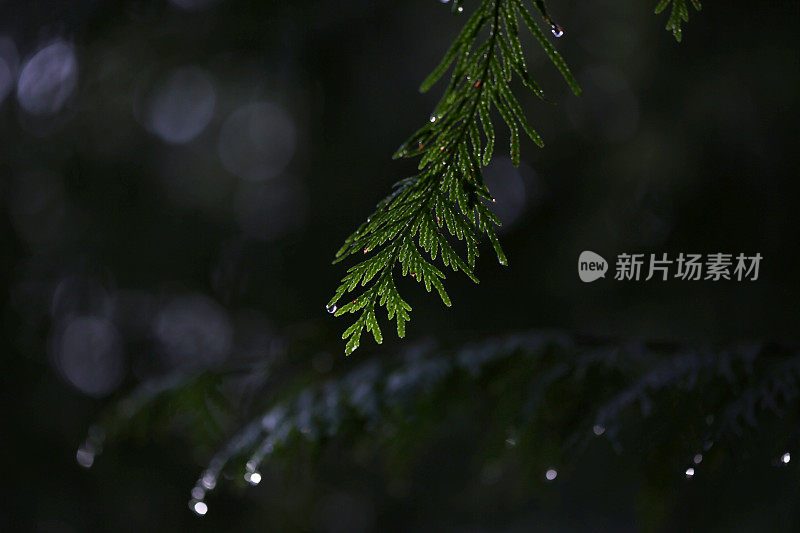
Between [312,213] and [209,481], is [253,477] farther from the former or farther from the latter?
[312,213]

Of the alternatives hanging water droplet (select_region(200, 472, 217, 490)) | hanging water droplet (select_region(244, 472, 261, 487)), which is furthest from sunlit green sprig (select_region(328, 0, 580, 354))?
hanging water droplet (select_region(200, 472, 217, 490))

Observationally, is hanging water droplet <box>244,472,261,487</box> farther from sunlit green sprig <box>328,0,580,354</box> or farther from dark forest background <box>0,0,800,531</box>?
sunlit green sprig <box>328,0,580,354</box>

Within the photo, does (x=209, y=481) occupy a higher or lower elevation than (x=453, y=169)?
lower

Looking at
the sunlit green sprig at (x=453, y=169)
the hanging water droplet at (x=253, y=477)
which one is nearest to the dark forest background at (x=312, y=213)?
the hanging water droplet at (x=253, y=477)

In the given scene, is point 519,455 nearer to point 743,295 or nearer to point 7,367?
point 743,295

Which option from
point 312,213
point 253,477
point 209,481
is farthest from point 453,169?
point 312,213

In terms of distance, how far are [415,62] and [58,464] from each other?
223 centimetres

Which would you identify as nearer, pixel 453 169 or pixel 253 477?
pixel 453 169

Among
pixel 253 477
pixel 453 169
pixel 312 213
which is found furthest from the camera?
pixel 312 213

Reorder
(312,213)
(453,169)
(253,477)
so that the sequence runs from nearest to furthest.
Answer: (453,169)
(253,477)
(312,213)

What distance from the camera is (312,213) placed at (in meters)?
2.42

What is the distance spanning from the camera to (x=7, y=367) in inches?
118

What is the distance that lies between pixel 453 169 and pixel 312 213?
2042 millimetres

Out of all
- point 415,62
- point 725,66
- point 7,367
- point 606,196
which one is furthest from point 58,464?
point 725,66
